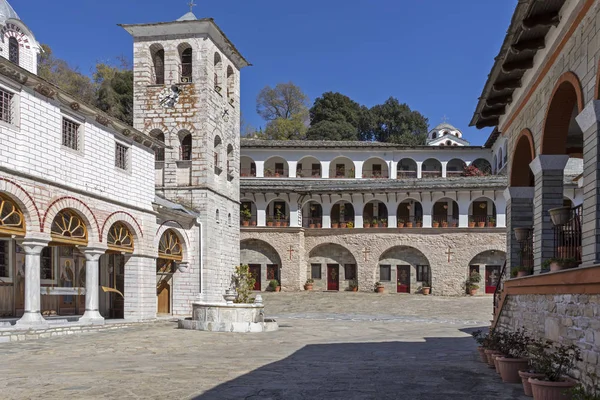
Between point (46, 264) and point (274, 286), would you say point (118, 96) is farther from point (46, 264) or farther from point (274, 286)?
point (46, 264)

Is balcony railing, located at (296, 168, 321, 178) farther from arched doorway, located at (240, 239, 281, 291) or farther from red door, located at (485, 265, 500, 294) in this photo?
red door, located at (485, 265, 500, 294)

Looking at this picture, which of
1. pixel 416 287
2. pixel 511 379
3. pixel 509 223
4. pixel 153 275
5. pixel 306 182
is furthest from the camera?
pixel 306 182

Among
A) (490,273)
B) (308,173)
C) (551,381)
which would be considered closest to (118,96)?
(308,173)

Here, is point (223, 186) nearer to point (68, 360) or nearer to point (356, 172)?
point (68, 360)

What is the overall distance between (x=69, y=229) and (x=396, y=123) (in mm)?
54138

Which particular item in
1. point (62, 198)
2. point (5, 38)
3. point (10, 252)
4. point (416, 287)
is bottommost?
point (416, 287)

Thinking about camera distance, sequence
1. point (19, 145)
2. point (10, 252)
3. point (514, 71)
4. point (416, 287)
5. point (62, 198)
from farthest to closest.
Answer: point (416, 287) < point (10, 252) < point (62, 198) < point (19, 145) < point (514, 71)

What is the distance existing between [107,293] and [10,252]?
14.7ft

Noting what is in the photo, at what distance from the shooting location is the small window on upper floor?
715 inches

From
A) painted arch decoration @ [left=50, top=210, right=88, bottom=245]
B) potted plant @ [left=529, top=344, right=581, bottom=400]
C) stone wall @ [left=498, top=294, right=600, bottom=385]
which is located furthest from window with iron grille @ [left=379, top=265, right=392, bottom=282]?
potted plant @ [left=529, top=344, right=581, bottom=400]

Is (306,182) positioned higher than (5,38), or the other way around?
(5,38)

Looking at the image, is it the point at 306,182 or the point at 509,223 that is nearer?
the point at 509,223

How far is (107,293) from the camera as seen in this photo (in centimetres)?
2428

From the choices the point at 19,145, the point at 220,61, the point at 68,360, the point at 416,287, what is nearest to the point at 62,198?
the point at 19,145
